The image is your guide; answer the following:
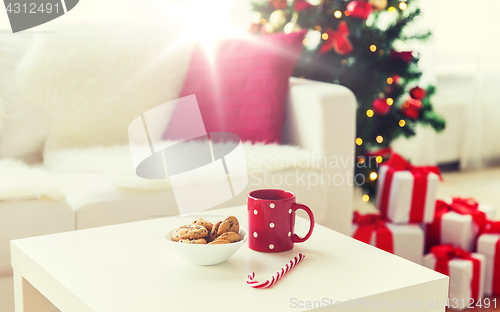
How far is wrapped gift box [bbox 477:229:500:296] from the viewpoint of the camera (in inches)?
62.1

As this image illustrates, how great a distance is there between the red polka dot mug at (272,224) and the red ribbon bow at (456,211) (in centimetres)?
104

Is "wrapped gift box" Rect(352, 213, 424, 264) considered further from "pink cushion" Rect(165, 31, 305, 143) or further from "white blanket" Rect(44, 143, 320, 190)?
"pink cushion" Rect(165, 31, 305, 143)

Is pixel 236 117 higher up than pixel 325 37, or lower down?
lower down

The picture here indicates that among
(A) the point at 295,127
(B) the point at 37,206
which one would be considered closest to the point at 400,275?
(B) the point at 37,206

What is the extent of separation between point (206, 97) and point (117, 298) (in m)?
1.14

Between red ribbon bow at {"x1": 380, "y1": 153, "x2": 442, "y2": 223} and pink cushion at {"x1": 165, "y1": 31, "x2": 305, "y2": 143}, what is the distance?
16.9 inches

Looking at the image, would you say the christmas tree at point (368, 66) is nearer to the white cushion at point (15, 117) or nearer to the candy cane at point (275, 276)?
the white cushion at point (15, 117)

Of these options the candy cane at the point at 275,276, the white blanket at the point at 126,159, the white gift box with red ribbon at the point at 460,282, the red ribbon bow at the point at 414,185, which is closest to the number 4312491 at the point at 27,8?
the white blanket at the point at 126,159

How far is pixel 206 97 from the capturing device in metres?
1.72

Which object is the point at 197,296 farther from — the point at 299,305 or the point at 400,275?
the point at 400,275

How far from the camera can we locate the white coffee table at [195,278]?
643 millimetres

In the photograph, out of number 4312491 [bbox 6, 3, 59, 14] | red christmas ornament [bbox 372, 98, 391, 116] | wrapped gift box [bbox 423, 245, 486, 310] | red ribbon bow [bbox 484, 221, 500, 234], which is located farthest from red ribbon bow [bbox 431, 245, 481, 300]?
number 4312491 [bbox 6, 3, 59, 14]

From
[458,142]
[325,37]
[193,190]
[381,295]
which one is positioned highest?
[325,37]

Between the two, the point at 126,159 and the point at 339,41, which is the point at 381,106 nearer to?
the point at 339,41
